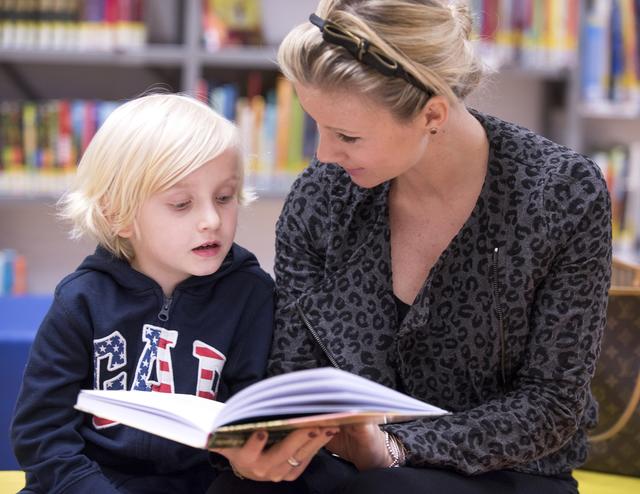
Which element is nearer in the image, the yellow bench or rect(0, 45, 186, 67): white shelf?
the yellow bench

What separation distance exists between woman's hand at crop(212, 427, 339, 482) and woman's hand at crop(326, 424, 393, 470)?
0.11 meters

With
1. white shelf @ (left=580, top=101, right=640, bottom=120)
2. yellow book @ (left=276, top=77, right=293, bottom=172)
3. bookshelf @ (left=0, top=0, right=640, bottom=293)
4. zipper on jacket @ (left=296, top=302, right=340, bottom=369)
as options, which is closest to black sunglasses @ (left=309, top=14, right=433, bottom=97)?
zipper on jacket @ (left=296, top=302, right=340, bottom=369)

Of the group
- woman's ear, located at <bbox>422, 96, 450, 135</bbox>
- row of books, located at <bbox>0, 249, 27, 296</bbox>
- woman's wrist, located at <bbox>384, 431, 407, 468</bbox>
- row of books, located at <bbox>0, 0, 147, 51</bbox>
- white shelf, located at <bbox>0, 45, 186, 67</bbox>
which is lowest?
row of books, located at <bbox>0, 249, 27, 296</bbox>

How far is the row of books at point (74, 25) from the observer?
9.91 feet

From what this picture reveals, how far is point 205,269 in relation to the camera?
1419 millimetres

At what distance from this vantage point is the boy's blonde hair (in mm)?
1396

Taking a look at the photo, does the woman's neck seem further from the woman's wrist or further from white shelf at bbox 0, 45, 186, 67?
white shelf at bbox 0, 45, 186, 67

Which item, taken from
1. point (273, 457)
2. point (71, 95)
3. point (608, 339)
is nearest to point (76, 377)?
point (273, 457)

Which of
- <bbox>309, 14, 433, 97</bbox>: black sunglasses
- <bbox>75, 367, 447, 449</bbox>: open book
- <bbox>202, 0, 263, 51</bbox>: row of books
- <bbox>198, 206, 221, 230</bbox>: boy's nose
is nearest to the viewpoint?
<bbox>75, 367, 447, 449</bbox>: open book

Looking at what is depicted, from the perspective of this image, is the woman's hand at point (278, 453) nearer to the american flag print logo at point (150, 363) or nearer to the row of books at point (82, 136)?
the american flag print logo at point (150, 363)

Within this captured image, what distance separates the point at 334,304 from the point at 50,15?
6.33 feet

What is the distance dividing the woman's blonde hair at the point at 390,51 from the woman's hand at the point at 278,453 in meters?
0.44

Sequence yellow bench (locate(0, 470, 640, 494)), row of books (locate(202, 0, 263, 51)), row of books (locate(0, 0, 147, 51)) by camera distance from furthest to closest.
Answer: row of books (locate(202, 0, 263, 51))
row of books (locate(0, 0, 147, 51))
yellow bench (locate(0, 470, 640, 494))

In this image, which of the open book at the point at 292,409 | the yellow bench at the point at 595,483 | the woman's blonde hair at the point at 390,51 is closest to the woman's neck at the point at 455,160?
the woman's blonde hair at the point at 390,51
